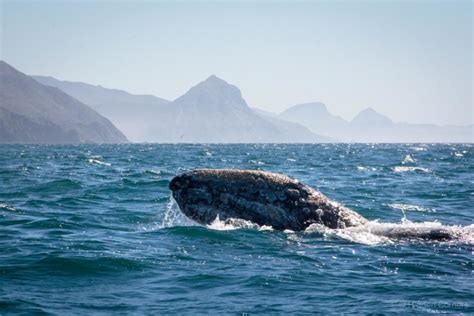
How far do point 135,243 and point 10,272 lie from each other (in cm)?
343

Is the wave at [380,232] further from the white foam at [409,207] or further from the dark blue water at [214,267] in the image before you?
the white foam at [409,207]

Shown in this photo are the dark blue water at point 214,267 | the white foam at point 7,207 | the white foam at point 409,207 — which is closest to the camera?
the dark blue water at point 214,267

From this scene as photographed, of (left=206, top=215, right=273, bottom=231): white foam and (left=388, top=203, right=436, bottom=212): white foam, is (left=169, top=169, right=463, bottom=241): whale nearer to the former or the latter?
(left=206, top=215, right=273, bottom=231): white foam

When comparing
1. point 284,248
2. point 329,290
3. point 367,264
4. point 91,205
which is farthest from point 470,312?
point 91,205

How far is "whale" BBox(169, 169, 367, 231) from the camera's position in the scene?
12.9 meters

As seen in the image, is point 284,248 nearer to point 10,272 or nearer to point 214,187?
point 214,187

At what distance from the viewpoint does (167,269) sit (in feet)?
33.2

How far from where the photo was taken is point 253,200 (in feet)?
42.3

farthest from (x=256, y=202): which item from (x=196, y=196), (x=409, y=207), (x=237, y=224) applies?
(x=409, y=207)

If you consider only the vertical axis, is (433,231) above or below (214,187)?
below

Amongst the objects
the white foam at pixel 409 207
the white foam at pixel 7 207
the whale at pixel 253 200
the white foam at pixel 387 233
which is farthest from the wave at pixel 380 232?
the white foam at pixel 7 207

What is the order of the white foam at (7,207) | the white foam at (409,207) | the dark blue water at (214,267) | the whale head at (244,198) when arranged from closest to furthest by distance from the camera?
1. the dark blue water at (214,267)
2. the whale head at (244,198)
3. the white foam at (7,207)
4. the white foam at (409,207)

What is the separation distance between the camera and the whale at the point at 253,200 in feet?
42.3

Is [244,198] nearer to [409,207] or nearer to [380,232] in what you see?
[380,232]
